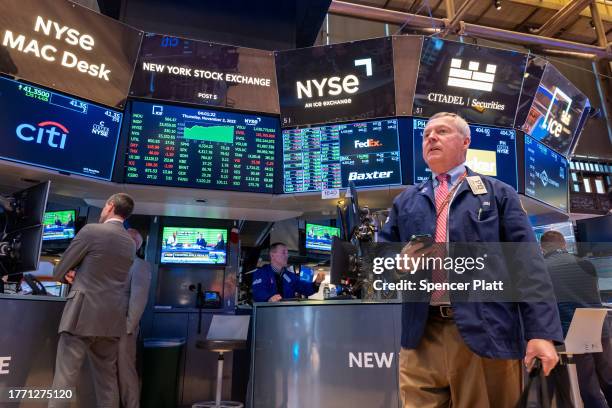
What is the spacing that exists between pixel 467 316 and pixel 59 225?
205 inches

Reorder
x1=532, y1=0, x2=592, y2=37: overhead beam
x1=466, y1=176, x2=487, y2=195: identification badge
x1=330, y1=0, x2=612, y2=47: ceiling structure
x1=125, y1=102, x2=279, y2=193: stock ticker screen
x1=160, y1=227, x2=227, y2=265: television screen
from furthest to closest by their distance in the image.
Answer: x1=330, y1=0, x2=612, y2=47: ceiling structure
x1=532, y1=0, x2=592, y2=37: overhead beam
x1=160, y1=227, x2=227, y2=265: television screen
x1=125, y1=102, x2=279, y2=193: stock ticker screen
x1=466, y1=176, x2=487, y2=195: identification badge

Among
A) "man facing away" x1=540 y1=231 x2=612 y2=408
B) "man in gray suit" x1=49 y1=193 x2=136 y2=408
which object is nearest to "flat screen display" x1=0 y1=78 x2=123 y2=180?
"man in gray suit" x1=49 y1=193 x2=136 y2=408

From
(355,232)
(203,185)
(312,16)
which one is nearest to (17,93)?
(203,185)

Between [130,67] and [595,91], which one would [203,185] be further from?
[595,91]

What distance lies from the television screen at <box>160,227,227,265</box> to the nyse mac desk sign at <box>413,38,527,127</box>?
2778 millimetres

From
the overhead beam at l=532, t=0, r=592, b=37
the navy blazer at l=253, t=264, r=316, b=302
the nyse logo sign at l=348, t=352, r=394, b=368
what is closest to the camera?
the nyse logo sign at l=348, t=352, r=394, b=368

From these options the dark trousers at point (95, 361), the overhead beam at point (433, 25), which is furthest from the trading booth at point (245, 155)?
the overhead beam at point (433, 25)

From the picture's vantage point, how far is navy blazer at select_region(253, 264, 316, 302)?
4703 mm

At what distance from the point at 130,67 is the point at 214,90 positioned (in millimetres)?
780

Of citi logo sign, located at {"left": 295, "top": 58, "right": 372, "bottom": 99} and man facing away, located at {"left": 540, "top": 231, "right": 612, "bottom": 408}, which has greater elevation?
citi logo sign, located at {"left": 295, "top": 58, "right": 372, "bottom": 99}

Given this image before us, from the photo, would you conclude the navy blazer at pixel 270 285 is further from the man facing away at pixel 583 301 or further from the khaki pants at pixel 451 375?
the khaki pants at pixel 451 375

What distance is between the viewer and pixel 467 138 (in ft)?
5.63

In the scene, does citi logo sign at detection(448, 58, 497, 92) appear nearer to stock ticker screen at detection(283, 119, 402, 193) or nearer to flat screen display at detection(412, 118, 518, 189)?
flat screen display at detection(412, 118, 518, 189)

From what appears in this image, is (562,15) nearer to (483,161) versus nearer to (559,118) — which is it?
(559,118)
